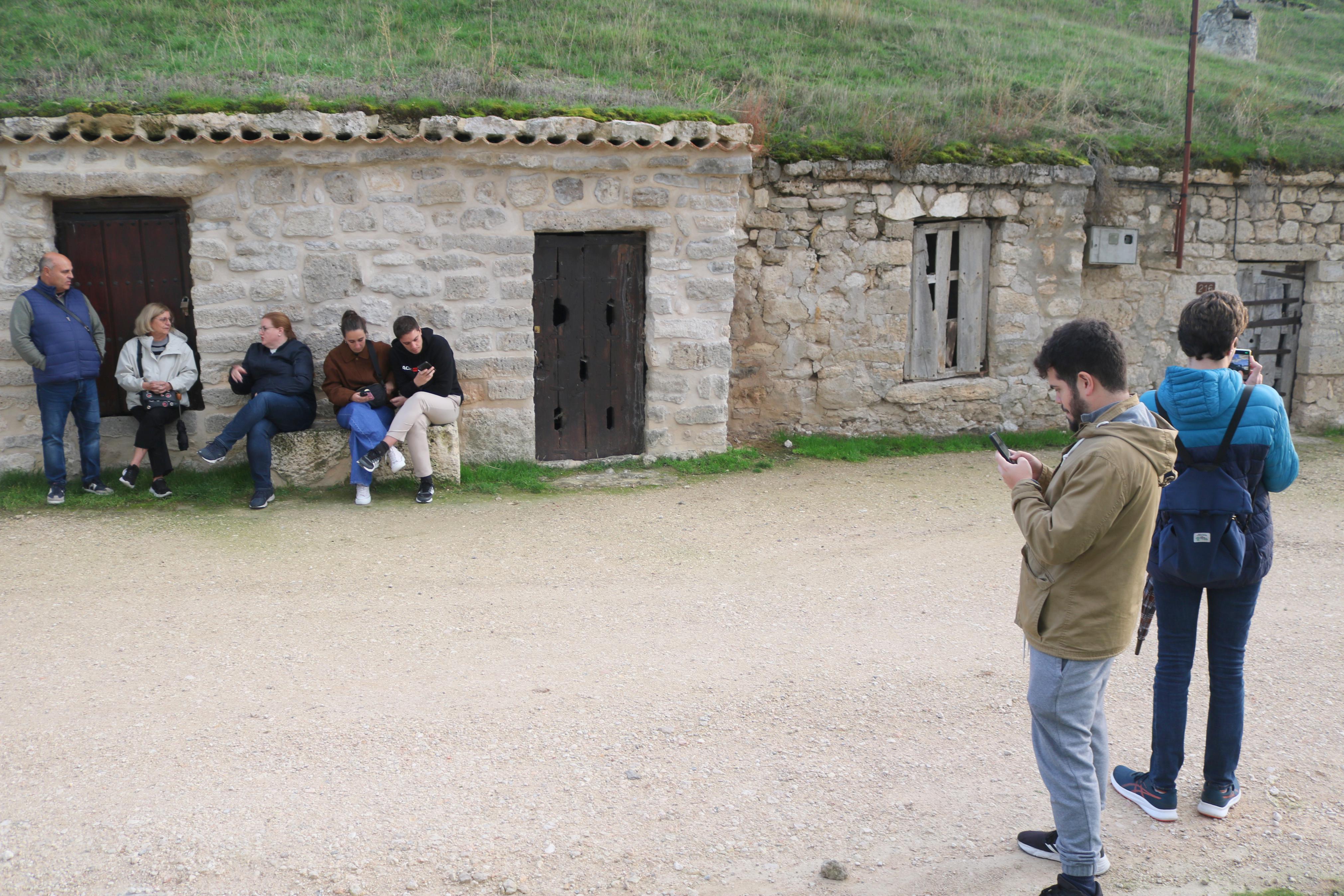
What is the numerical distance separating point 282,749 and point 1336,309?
11.0 metres

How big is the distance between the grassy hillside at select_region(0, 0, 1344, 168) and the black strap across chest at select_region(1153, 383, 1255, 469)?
5.82 m

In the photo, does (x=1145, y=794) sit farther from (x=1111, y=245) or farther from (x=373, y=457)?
(x=1111, y=245)

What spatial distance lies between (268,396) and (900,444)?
5.57 metres

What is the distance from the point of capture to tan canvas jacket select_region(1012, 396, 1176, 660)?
8.73ft

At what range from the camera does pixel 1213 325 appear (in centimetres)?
318

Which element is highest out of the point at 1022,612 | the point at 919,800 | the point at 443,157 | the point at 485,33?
the point at 485,33

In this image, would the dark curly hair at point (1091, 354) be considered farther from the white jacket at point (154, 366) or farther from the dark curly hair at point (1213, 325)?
the white jacket at point (154, 366)

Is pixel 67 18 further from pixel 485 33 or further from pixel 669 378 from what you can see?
pixel 669 378

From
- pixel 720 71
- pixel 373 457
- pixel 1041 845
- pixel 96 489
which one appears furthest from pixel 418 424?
pixel 720 71

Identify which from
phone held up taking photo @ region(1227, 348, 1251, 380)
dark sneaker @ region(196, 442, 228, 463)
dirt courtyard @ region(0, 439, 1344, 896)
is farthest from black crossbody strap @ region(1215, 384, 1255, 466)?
dark sneaker @ region(196, 442, 228, 463)

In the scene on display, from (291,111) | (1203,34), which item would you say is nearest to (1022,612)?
(291,111)

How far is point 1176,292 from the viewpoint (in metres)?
10.1

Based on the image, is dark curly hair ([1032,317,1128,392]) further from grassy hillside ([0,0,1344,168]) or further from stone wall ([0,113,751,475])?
grassy hillside ([0,0,1344,168])

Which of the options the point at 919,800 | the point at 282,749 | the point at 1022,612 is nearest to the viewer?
the point at 1022,612
